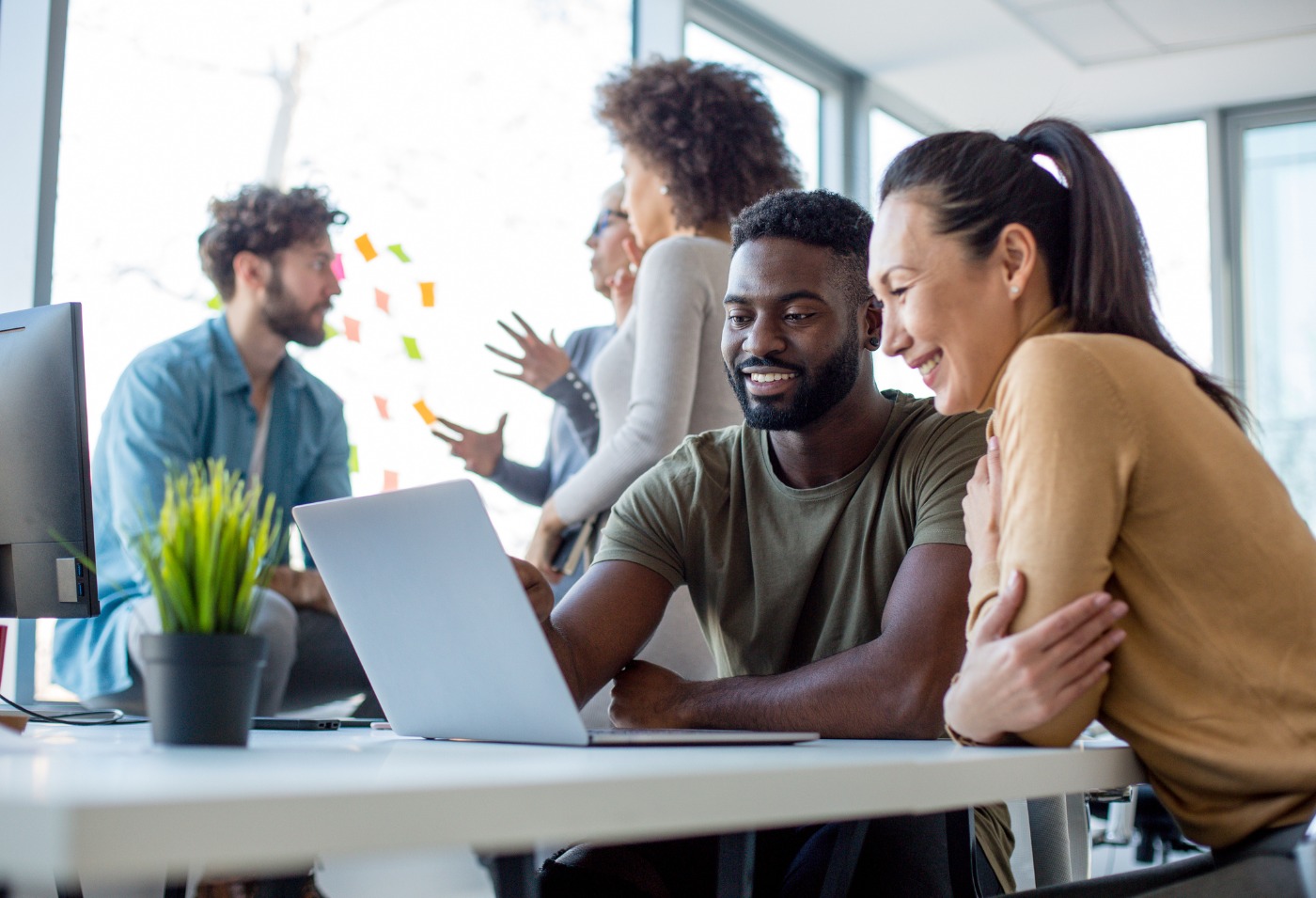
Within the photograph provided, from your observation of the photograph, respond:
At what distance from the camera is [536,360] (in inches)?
102

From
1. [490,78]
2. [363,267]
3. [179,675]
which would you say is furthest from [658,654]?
[490,78]

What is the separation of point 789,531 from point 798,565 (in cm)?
5

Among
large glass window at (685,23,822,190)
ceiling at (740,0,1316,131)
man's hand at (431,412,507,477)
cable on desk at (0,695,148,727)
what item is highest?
ceiling at (740,0,1316,131)

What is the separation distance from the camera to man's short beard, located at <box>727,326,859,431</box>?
1.61 metres

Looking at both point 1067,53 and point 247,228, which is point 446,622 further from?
point 1067,53

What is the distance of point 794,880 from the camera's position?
1294 mm

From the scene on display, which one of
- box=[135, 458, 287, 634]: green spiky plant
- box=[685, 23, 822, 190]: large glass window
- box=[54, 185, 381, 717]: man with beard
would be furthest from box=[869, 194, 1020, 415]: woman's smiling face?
box=[685, 23, 822, 190]: large glass window

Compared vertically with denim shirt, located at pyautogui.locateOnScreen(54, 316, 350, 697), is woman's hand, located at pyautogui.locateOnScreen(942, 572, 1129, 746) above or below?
below

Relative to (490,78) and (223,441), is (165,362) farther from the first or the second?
(490,78)

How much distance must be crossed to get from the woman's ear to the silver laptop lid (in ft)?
1.80

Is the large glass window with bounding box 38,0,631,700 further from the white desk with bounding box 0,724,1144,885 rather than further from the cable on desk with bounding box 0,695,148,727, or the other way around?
the white desk with bounding box 0,724,1144,885

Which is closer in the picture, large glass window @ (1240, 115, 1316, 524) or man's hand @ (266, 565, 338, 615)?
man's hand @ (266, 565, 338, 615)

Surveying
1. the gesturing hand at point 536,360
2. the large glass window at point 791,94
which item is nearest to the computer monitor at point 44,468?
the gesturing hand at point 536,360

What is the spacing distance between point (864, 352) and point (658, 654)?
0.61 metres
